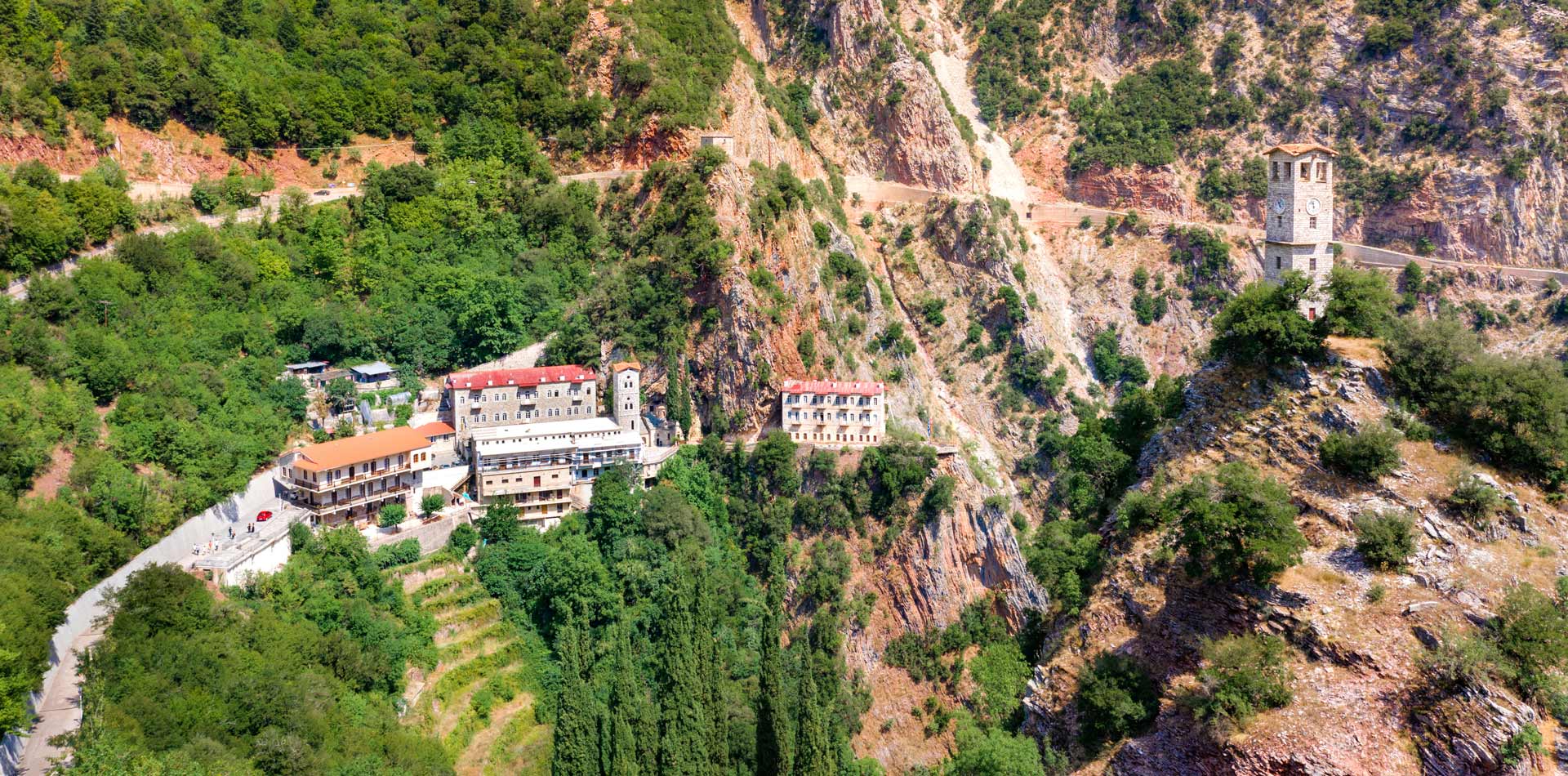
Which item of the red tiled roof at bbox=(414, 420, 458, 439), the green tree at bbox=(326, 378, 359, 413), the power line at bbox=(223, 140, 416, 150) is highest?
the power line at bbox=(223, 140, 416, 150)

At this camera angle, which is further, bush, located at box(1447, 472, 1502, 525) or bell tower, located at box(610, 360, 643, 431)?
bell tower, located at box(610, 360, 643, 431)

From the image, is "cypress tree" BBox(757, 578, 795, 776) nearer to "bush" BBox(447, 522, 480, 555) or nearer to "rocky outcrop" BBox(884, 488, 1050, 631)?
"rocky outcrop" BBox(884, 488, 1050, 631)

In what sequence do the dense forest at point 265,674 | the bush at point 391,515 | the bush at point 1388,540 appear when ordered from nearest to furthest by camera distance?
the bush at point 1388,540 < the dense forest at point 265,674 < the bush at point 391,515

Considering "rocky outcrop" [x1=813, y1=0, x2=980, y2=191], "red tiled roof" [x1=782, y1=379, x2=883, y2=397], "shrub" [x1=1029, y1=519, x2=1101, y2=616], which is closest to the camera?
"shrub" [x1=1029, y1=519, x2=1101, y2=616]

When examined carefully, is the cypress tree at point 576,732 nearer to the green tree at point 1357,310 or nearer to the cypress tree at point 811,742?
the cypress tree at point 811,742

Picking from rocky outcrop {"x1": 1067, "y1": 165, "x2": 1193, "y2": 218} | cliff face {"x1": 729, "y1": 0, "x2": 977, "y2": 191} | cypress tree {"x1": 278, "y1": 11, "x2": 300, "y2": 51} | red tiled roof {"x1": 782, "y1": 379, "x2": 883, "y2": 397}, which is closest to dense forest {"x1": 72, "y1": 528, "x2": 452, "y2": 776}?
red tiled roof {"x1": 782, "y1": 379, "x2": 883, "y2": 397}

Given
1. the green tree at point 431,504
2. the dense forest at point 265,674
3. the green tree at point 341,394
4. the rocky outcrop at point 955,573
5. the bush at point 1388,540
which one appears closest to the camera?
the bush at point 1388,540

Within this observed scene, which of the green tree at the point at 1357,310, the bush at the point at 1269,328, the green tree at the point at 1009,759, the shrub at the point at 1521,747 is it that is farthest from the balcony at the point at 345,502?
the shrub at the point at 1521,747

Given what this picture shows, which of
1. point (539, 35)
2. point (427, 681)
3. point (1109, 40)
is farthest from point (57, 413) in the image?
point (1109, 40)
